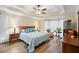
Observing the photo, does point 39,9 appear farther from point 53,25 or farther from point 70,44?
point 70,44

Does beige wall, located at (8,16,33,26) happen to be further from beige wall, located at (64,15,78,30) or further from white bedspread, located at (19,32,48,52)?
beige wall, located at (64,15,78,30)

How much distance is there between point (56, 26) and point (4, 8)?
3.53 feet

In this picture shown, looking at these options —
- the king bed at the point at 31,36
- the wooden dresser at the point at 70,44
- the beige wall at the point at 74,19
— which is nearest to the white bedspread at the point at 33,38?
the king bed at the point at 31,36

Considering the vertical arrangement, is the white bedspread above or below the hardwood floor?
above

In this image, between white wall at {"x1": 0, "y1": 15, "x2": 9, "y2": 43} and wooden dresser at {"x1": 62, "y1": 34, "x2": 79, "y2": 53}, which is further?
white wall at {"x1": 0, "y1": 15, "x2": 9, "y2": 43}

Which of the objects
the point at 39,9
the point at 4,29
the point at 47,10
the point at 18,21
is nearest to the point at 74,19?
the point at 47,10

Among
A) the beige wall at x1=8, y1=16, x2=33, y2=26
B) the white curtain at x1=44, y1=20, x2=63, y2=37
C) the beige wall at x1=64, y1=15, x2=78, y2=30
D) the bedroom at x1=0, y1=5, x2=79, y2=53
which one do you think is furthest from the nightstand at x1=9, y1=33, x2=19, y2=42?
the beige wall at x1=64, y1=15, x2=78, y2=30

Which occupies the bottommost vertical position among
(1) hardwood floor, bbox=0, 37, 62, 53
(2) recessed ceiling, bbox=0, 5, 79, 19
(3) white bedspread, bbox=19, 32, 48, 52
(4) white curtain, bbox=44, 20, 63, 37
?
(1) hardwood floor, bbox=0, 37, 62, 53

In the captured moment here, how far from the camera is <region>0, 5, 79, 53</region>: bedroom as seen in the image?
6.40 ft

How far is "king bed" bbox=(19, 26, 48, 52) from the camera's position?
1945 mm

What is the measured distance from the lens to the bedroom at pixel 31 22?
1951mm
